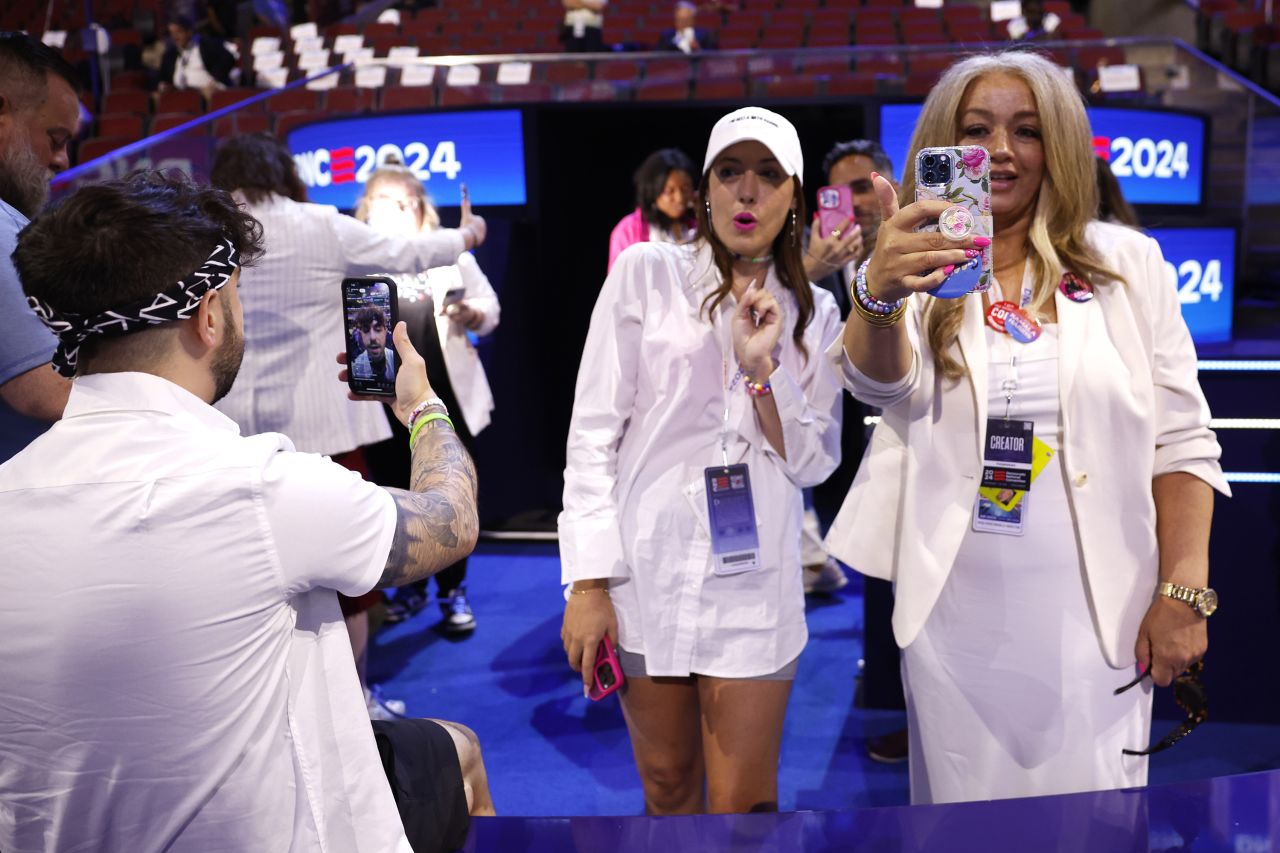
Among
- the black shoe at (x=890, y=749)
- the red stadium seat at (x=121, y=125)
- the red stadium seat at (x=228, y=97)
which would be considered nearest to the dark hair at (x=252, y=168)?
the black shoe at (x=890, y=749)

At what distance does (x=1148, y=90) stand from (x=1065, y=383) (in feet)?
15.7

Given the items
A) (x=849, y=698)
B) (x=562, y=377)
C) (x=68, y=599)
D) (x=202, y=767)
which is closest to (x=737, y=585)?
(x=202, y=767)

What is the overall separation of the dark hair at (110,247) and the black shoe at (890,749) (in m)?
2.73

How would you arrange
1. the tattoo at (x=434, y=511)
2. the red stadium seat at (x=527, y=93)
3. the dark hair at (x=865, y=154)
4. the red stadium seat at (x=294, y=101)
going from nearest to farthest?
the tattoo at (x=434, y=511), the dark hair at (x=865, y=154), the red stadium seat at (x=527, y=93), the red stadium seat at (x=294, y=101)

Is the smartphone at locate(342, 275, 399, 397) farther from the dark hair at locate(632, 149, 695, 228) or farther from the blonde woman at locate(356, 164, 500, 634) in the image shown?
the dark hair at locate(632, 149, 695, 228)

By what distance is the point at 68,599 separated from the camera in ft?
3.76

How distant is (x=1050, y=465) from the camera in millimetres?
1792

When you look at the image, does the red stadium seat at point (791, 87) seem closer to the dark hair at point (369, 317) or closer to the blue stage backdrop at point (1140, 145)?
the blue stage backdrop at point (1140, 145)

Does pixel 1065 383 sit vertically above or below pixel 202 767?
above

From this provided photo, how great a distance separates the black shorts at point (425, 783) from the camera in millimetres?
1528

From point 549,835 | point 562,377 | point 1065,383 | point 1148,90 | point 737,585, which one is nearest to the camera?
point 549,835

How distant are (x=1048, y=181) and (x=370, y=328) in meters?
1.13

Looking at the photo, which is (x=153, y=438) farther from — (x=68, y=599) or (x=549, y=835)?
(x=549, y=835)

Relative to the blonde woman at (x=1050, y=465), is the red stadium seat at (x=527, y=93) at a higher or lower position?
higher
